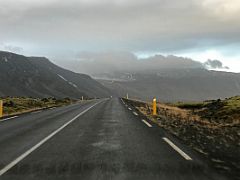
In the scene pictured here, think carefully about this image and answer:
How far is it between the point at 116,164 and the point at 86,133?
6.03 meters

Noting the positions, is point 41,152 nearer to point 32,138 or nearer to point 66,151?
point 66,151

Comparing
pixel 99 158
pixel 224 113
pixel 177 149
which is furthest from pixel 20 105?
pixel 99 158

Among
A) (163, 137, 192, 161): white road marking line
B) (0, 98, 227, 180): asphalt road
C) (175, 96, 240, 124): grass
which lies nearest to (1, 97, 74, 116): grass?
(175, 96, 240, 124): grass

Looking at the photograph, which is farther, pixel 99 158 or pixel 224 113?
pixel 224 113

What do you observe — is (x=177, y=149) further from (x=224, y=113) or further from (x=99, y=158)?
(x=224, y=113)

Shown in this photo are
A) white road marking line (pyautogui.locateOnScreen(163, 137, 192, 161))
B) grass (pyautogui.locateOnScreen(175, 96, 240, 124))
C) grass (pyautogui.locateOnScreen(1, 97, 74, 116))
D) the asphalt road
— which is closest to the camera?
the asphalt road

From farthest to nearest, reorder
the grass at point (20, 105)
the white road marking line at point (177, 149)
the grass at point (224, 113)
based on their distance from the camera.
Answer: the grass at point (20, 105) < the grass at point (224, 113) < the white road marking line at point (177, 149)

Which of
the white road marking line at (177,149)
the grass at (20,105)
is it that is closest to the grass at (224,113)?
the white road marking line at (177,149)

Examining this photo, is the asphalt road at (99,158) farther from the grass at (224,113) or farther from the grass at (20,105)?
the grass at (20,105)

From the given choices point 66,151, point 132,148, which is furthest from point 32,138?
point 132,148

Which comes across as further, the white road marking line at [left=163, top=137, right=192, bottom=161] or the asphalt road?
the white road marking line at [left=163, top=137, right=192, bottom=161]

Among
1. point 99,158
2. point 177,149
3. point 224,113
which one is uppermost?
point 224,113

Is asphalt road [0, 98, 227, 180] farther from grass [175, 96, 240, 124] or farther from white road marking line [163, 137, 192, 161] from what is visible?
grass [175, 96, 240, 124]

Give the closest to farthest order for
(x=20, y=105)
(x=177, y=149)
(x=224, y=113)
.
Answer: (x=177, y=149)
(x=224, y=113)
(x=20, y=105)
